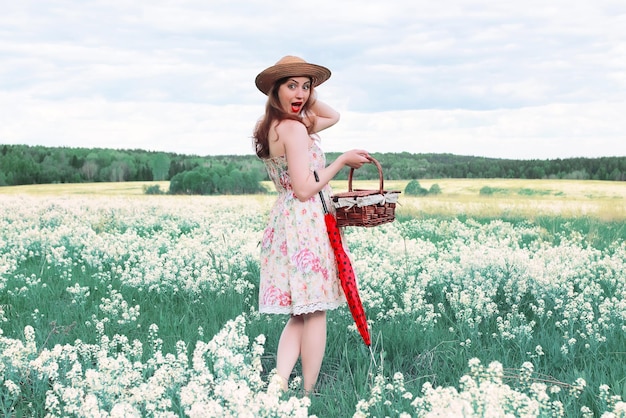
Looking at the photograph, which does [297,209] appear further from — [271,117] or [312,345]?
[312,345]

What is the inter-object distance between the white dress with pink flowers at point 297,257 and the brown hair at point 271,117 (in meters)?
0.12

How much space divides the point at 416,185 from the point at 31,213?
9767mm

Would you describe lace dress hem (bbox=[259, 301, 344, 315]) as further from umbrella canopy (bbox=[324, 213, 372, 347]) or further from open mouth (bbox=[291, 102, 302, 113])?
open mouth (bbox=[291, 102, 302, 113])

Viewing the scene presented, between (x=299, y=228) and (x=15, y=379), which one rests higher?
(x=299, y=228)

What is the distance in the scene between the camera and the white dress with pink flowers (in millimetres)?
5020

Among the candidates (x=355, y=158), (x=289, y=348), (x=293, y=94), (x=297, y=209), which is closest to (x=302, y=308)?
(x=289, y=348)

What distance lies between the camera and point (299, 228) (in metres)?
5.01

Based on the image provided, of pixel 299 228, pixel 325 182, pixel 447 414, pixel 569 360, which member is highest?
pixel 325 182

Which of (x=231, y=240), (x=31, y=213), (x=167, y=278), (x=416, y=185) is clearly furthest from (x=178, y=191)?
(x=167, y=278)

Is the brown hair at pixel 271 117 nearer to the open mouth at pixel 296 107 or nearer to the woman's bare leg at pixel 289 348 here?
the open mouth at pixel 296 107

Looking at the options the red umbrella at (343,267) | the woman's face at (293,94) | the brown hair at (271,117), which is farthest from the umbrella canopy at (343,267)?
the woman's face at (293,94)

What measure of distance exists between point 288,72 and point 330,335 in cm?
254

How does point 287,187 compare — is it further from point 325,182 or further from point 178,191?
point 178,191

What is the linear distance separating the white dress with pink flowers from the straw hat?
1.70 feet
